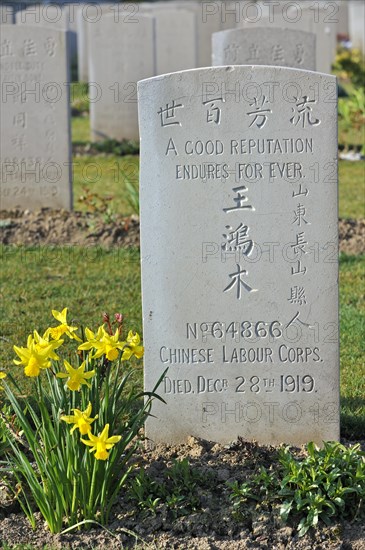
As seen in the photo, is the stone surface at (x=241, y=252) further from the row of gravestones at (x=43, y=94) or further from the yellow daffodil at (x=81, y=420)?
the row of gravestones at (x=43, y=94)

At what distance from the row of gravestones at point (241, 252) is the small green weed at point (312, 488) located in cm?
40

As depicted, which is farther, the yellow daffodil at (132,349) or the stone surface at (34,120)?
the stone surface at (34,120)

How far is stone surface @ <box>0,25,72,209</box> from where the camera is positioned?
26.7ft

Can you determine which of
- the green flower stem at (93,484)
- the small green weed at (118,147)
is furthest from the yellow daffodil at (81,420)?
the small green weed at (118,147)

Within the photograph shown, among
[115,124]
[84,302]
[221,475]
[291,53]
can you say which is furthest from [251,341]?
[115,124]

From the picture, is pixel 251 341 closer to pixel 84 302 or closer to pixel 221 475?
pixel 221 475

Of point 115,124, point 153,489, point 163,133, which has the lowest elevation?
point 153,489

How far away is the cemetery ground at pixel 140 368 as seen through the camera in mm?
3541

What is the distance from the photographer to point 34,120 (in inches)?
327

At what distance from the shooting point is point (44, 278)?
692 centimetres

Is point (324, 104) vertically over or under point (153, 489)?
over

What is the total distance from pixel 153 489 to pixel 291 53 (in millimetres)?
6051

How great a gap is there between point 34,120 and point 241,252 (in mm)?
4721

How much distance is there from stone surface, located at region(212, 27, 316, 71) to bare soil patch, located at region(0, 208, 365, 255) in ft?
5.56
